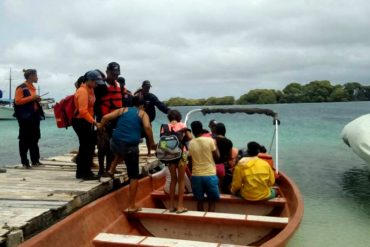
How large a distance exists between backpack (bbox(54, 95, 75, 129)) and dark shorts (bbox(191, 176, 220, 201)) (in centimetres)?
218

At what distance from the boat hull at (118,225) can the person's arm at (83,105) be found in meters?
1.15

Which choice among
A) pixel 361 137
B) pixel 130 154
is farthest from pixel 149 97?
pixel 361 137

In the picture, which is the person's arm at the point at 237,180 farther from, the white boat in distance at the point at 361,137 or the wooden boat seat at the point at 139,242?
the white boat in distance at the point at 361,137

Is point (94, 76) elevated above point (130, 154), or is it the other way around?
point (94, 76)

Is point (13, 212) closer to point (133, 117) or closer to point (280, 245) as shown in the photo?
point (133, 117)

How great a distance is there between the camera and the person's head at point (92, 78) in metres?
5.89

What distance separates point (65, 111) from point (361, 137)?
7.64m

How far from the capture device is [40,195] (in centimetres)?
540

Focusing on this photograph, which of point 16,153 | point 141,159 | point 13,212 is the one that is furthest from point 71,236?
point 16,153

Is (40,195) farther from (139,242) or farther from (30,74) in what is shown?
(30,74)

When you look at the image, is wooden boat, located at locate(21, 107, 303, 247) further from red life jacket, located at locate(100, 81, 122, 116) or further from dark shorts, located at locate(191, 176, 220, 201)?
red life jacket, located at locate(100, 81, 122, 116)

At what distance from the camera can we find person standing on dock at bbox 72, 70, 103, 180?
5805 millimetres

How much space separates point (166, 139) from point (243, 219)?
57.8 inches

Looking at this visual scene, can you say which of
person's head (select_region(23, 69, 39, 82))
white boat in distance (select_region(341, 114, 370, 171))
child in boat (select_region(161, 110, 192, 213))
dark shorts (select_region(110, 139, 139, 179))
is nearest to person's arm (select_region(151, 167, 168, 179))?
child in boat (select_region(161, 110, 192, 213))
